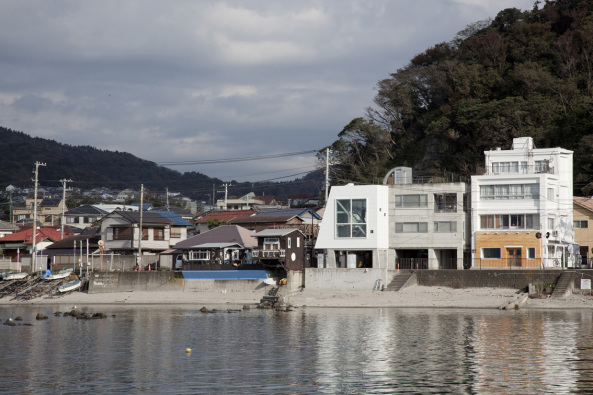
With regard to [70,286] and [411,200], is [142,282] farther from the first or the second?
[411,200]

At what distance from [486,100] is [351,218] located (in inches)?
1226

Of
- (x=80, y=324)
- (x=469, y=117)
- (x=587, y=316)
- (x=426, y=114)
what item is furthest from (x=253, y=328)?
(x=426, y=114)

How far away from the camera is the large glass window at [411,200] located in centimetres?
6681

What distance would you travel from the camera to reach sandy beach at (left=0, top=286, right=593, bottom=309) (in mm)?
55406

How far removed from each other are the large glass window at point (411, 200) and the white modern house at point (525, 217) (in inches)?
182

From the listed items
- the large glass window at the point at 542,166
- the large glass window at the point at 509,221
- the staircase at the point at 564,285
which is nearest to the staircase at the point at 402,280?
the large glass window at the point at 509,221

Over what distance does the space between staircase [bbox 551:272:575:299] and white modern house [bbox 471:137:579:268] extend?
4.82 m

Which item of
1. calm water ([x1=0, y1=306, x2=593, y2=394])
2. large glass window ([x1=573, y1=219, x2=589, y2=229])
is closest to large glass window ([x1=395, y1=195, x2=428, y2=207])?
large glass window ([x1=573, y1=219, x2=589, y2=229])

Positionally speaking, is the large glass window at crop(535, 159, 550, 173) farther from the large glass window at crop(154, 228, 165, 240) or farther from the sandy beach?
the large glass window at crop(154, 228, 165, 240)

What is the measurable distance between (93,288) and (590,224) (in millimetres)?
50242

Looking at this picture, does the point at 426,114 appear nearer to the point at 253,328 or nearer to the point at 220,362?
the point at 253,328

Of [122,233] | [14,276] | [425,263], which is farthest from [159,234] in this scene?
[425,263]

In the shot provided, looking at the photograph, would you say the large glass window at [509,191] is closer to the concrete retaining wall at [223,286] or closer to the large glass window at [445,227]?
the large glass window at [445,227]

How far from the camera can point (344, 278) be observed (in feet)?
209
